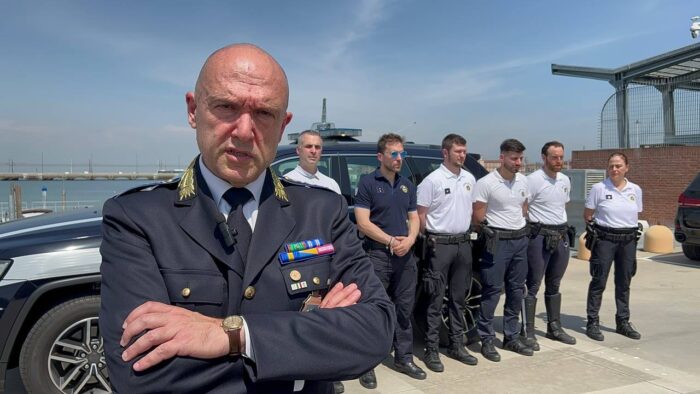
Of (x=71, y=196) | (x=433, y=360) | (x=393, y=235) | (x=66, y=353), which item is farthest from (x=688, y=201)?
(x=71, y=196)

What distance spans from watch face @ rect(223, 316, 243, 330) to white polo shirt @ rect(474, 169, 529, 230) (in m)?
3.97

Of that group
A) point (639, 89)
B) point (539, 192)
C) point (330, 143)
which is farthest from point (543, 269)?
point (639, 89)

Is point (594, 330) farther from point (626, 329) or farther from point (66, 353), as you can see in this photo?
point (66, 353)

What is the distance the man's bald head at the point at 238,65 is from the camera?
4.54ft

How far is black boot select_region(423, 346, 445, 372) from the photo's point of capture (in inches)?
171

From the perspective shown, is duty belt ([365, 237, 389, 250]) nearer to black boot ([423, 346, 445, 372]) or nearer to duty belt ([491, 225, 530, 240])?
black boot ([423, 346, 445, 372])

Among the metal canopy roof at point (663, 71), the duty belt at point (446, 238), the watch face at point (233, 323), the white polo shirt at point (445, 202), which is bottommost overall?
the duty belt at point (446, 238)

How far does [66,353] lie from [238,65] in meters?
2.96

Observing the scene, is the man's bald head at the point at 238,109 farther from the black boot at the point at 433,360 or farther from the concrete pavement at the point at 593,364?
the black boot at the point at 433,360

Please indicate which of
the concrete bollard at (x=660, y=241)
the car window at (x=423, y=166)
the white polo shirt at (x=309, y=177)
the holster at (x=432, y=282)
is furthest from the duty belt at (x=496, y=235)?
the concrete bollard at (x=660, y=241)

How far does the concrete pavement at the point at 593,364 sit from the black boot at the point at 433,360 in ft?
0.17

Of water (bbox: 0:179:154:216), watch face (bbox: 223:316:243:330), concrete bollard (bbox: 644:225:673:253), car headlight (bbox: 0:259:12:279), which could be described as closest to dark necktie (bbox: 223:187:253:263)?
watch face (bbox: 223:316:243:330)

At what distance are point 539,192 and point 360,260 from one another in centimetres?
414

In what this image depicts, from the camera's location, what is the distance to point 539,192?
5199 mm
